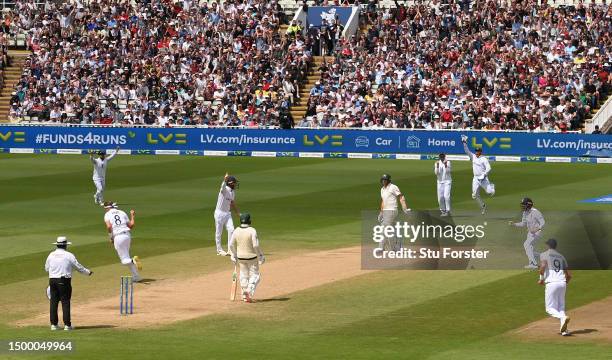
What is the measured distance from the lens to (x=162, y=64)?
7031 centimetres

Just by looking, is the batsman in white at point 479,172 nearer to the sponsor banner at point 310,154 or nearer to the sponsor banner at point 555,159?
the sponsor banner at point 310,154

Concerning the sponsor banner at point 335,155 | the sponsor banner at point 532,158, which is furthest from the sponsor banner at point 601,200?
the sponsor banner at point 335,155

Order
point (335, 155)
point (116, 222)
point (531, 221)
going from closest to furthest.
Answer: point (116, 222), point (531, 221), point (335, 155)

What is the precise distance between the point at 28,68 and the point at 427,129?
24.6m

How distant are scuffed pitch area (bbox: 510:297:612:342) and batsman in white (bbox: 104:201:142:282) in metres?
8.66

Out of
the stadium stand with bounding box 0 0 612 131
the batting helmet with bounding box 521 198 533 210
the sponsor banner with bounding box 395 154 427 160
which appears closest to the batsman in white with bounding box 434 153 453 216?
the batting helmet with bounding box 521 198 533 210

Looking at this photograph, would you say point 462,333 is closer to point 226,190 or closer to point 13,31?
point 226,190

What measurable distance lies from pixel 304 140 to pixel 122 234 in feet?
118

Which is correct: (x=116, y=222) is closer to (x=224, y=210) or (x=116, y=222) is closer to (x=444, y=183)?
(x=224, y=210)

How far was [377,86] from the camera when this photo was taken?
65938 mm

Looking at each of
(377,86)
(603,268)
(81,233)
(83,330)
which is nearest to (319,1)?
(377,86)

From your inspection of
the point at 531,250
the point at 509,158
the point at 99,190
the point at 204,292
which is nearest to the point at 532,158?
the point at 509,158

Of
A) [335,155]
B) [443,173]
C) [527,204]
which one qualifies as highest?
[335,155]

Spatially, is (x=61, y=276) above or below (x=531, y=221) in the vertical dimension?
below
